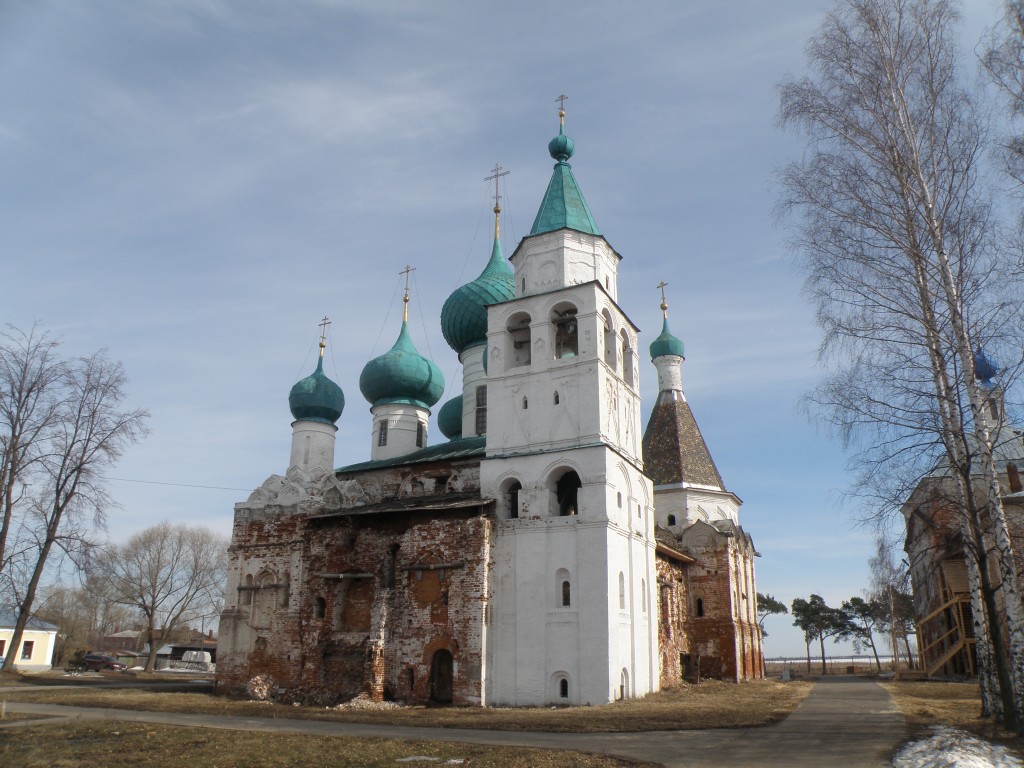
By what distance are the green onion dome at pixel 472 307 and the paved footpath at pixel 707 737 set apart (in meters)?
15.0

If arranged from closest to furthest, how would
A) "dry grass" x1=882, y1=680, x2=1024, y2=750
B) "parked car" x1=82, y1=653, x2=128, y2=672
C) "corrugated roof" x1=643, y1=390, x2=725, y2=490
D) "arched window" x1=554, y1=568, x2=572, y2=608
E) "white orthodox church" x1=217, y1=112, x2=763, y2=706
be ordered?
"dry grass" x1=882, y1=680, x2=1024, y2=750 → "white orthodox church" x1=217, y1=112, x2=763, y2=706 → "arched window" x1=554, y1=568, x2=572, y2=608 → "corrugated roof" x1=643, y1=390, x2=725, y2=490 → "parked car" x1=82, y1=653, x2=128, y2=672

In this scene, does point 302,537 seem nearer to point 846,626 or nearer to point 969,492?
point 969,492

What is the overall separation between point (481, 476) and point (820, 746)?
11.3 meters

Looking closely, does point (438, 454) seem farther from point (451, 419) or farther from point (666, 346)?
point (666, 346)

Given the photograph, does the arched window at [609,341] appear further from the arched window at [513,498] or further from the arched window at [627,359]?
the arched window at [513,498]

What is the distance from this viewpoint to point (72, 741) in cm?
1085

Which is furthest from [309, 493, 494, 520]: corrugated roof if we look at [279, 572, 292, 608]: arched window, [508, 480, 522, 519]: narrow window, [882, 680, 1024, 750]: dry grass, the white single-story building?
the white single-story building

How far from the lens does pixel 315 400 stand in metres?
26.3

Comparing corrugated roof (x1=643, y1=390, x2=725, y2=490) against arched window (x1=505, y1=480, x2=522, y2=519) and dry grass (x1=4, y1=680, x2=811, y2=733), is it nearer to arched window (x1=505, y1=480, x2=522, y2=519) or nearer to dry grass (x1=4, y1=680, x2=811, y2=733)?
dry grass (x1=4, y1=680, x2=811, y2=733)

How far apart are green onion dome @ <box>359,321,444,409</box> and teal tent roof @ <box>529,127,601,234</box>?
26.0ft

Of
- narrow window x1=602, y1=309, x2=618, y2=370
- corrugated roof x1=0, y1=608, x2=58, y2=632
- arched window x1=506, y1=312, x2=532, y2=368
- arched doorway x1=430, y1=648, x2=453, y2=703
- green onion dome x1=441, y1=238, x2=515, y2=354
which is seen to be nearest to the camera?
arched doorway x1=430, y1=648, x2=453, y2=703

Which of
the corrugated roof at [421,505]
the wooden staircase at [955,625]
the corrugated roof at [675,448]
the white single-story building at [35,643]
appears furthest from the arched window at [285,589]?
the white single-story building at [35,643]

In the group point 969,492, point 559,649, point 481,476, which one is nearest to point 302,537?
point 481,476

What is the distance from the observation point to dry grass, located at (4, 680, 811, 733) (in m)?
13.2
